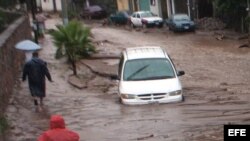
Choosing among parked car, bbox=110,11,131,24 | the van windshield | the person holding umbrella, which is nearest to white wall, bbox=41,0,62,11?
parked car, bbox=110,11,131,24

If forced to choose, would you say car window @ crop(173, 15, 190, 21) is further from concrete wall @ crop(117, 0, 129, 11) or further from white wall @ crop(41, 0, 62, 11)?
white wall @ crop(41, 0, 62, 11)

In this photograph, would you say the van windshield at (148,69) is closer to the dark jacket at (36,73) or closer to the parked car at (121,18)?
the dark jacket at (36,73)

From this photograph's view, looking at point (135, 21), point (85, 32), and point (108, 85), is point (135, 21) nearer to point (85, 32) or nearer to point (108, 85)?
point (85, 32)

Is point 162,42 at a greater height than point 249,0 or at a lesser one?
lesser

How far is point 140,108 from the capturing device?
1572 centimetres

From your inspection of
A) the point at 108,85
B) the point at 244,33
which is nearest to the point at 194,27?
the point at 244,33

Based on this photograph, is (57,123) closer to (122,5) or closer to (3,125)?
(3,125)

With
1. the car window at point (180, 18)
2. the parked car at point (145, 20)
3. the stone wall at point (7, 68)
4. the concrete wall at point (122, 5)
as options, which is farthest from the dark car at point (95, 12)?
the stone wall at point (7, 68)

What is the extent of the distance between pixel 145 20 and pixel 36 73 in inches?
1369

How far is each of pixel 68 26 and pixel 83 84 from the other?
558 centimetres

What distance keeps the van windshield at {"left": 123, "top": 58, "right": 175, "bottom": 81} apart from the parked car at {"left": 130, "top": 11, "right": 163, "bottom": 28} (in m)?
32.9

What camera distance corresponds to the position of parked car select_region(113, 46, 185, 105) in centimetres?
1620

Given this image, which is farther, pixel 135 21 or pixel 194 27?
pixel 135 21

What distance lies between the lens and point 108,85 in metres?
21.5
